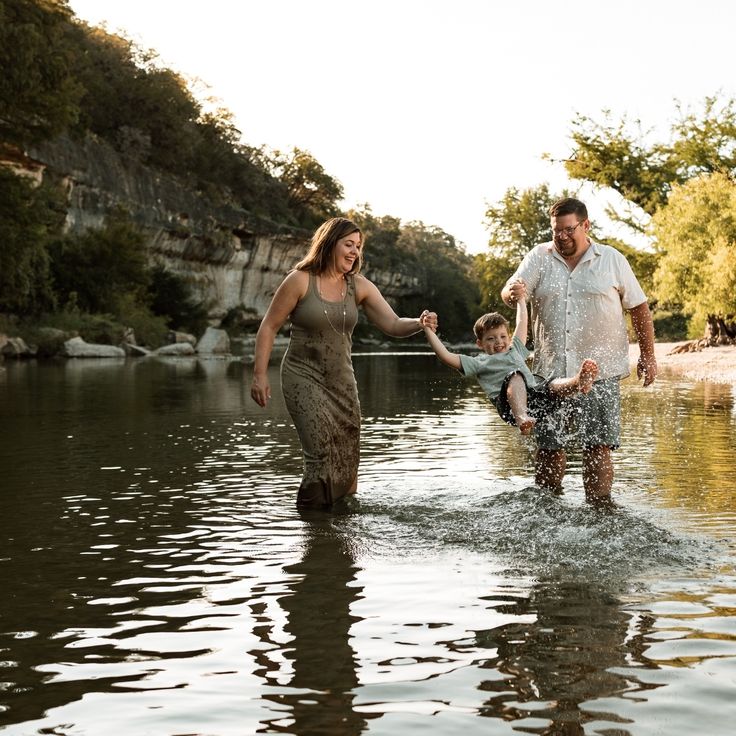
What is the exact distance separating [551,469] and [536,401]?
850 millimetres

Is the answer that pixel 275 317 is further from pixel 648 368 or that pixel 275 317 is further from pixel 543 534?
pixel 648 368

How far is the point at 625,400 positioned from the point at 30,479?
12003mm

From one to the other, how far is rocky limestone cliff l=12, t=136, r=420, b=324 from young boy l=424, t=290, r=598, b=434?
3959cm

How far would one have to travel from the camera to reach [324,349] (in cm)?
766

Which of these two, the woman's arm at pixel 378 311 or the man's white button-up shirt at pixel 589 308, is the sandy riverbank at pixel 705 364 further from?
the man's white button-up shirt at pixel 589 308

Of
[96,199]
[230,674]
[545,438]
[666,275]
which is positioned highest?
[96,199]

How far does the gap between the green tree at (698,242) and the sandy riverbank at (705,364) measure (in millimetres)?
1508

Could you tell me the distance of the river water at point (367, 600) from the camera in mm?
3627

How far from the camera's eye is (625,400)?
1873 centimetres

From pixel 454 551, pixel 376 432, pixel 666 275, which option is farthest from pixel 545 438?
pixel 666 275

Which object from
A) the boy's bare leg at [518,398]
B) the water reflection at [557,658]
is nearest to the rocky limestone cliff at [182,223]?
the boy's bare leg at [518,398]

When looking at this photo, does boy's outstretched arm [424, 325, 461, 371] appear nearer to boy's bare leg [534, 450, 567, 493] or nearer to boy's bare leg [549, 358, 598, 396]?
boy's bare leg [549, 358, 598, 396]

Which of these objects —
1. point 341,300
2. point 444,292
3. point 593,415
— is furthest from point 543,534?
point 444,292

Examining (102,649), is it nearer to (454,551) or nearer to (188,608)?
(188,608)
